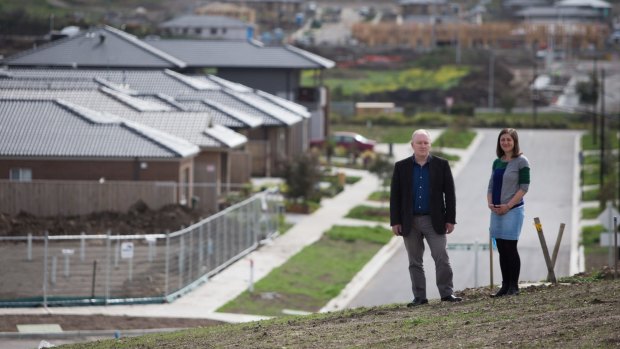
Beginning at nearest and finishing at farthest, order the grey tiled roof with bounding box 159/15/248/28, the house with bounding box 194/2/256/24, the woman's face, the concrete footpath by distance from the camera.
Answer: the woman's face
the concrete footpath
the grey tiled roof with bounding box 159/15/248/28
the house with bounding box 194/2/256/24

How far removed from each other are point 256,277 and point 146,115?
14.4 metres

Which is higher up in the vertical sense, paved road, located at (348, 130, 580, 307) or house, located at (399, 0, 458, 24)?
house, located at (399, 0, 458, 24)

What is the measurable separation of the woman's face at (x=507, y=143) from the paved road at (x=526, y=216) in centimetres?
1377

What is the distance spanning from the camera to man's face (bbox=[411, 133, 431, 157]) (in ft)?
59.7

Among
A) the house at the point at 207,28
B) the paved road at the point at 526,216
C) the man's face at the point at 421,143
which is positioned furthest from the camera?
the house at the point at 207,28

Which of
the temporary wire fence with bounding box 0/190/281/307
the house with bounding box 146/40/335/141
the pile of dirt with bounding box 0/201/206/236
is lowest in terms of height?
the temporary wire fence with bounding box 0/190/281/307

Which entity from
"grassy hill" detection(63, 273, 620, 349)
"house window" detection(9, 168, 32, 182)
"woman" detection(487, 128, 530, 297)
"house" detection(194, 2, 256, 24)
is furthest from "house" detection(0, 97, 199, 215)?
"house" detection(194, 2, 256, 24)

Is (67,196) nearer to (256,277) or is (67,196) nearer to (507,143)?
(256,277)

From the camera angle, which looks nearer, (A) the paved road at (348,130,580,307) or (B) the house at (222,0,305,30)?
(A) the paved road at (348,130,580,307)

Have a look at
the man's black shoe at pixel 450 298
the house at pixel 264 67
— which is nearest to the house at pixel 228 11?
the house at pixel 264 67

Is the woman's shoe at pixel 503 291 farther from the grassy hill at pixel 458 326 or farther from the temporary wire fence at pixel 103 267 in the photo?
the temporary wire fence at pixel 103 267

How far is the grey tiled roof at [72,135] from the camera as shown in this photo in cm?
4412

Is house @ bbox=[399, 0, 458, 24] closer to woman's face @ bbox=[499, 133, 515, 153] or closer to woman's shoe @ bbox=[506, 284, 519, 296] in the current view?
woman's shoe @ bbox=[506, 284, 519, 296]

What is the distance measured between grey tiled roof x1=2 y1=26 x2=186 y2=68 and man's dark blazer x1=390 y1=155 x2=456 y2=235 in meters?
55.1
